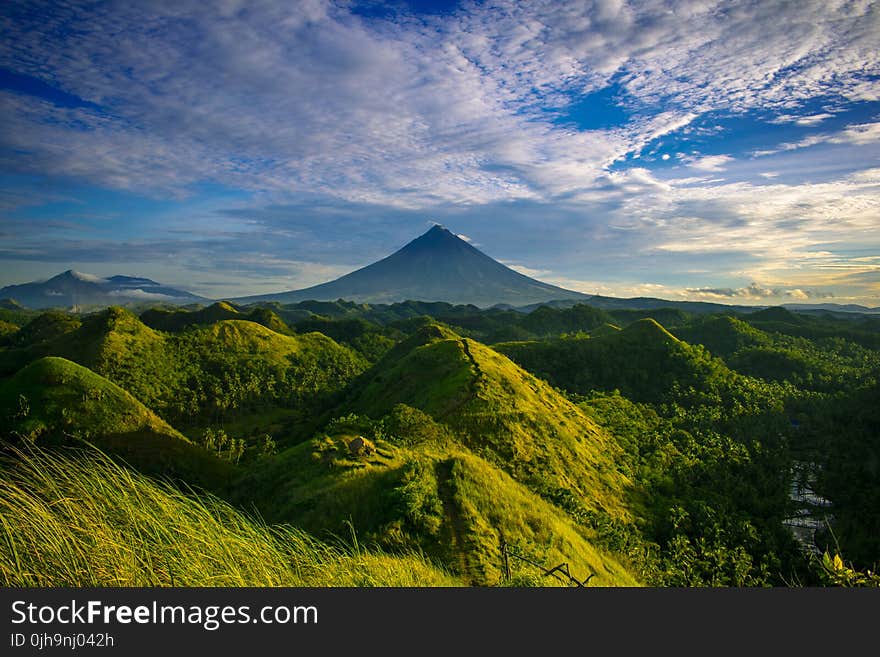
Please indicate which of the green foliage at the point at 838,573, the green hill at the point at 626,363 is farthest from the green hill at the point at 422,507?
the green hill at the point at 626,363

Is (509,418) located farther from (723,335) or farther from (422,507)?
(723,335)

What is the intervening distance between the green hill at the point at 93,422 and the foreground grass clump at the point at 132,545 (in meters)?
20.9

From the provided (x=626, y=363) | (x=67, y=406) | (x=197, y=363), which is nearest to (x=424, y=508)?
(x=67, y=406)

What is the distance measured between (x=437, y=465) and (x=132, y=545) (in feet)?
43.2

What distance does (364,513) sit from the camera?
12.1 metres

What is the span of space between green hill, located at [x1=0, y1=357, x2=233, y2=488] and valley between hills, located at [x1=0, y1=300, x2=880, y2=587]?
0.12 m

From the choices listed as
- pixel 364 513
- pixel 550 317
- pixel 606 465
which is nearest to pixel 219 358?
pixel 606 465

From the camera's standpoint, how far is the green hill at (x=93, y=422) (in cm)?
2295

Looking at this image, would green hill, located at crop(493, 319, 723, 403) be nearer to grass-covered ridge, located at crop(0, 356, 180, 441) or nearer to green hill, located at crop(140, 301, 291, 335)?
grass-covered ridge, located at crop(0, 356, 180, 441)

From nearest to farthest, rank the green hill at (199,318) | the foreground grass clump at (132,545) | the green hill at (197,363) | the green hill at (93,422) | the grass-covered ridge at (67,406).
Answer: the foreground grass clump at (132,545) → the green hill at (93,422) → the grass-covered ridge at (67,406) → the green hill at (197,363) → the green hill at (199,318)

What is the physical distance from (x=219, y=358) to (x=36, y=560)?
65.6 metres

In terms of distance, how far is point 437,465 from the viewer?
15766mm

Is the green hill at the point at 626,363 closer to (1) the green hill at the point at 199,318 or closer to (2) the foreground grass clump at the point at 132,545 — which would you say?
(1) the green hill at the point at 199,318

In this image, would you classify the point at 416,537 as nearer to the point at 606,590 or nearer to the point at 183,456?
the point at 606,590
